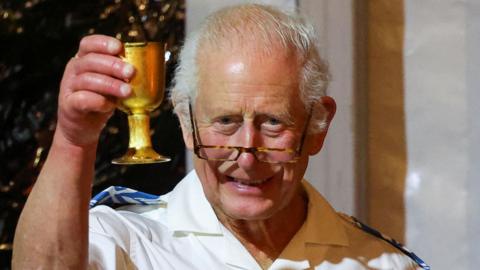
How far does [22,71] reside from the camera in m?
3.47

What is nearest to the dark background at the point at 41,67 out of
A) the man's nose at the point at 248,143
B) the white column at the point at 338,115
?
the white column at the point at 338,115

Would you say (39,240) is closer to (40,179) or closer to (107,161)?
(40,179)

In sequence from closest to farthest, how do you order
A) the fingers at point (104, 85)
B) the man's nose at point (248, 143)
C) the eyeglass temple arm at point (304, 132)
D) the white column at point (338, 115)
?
the fingers at point (104, 85), the man's nose at point (248, 143), the eyeglass temple arm at point (304, 132), the white column at point (338, 115)

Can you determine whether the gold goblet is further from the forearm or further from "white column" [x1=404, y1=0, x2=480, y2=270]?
"white column" [x1=404, y1=0, x2=480, y2=270]

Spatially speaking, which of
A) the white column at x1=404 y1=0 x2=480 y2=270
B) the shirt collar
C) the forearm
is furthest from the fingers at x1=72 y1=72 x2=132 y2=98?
the white column at x1=404 y1=0 x2=480 y2=270

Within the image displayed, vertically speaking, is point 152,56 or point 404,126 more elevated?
point 152,56

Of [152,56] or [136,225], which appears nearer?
[152,56]

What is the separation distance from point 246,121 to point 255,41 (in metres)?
0.18

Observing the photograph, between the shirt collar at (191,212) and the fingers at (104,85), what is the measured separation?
624mm

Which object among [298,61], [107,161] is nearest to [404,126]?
[107,161]

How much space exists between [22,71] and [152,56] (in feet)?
5.58

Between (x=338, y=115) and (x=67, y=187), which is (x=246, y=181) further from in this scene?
(x=338, y=115)

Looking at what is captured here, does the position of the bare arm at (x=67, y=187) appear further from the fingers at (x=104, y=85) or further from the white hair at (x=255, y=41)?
the white hair at (x=255, y=41)

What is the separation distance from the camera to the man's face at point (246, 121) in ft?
7.20
